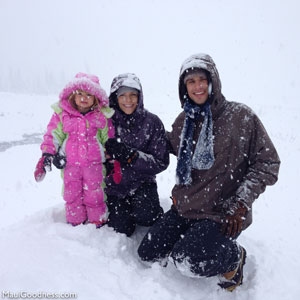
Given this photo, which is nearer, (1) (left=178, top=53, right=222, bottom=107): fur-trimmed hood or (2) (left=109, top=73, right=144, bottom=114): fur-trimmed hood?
(1) (left=178, top=53, right=222, bottom=107): fur-trimmed hood

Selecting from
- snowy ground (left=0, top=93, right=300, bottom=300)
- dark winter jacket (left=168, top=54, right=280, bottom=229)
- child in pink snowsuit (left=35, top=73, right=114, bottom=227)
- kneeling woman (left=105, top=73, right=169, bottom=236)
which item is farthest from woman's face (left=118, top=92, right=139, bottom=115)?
snowy ground (left=0, top=93, right=300, bottom=300)

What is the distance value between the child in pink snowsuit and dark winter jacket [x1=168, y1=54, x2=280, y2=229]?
1.17m

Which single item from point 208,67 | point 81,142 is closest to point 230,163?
point 208,67

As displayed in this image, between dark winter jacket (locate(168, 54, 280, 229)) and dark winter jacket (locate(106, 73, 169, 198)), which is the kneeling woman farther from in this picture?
dark winter jacket (locate(168, 54, 280, 229))

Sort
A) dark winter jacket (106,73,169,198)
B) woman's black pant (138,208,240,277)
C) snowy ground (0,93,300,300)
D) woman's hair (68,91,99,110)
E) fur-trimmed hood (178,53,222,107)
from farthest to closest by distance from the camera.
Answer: woman's hair (68,91,99,110) → dark winter jacket (106,73,169,198) → fur-trimmed hood (178,53,222,107) → woman's black pant (138,208,240,277) → snowy ground (0,93,300,300)

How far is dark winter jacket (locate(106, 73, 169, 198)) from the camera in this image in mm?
2885

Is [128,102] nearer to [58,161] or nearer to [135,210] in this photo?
[58,161]

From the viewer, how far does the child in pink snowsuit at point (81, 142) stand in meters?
2.94

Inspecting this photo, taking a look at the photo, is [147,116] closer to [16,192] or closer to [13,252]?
[13,252]

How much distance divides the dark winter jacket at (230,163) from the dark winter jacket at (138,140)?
578 millimetres

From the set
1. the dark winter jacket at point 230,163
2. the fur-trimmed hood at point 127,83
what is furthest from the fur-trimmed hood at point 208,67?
the fur-trimmed hood at point 127,83

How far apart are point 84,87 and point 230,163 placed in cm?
191

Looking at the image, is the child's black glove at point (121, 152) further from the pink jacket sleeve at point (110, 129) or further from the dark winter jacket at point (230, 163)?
Result: the dark winter jacket at point (230, 163)

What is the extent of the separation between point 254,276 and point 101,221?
182 centimetres
